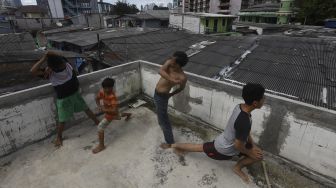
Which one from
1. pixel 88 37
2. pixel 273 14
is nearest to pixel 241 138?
pixel 88 37

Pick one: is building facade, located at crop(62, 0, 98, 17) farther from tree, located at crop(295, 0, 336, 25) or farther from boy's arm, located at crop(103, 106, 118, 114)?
boy's arm, located at crop(103, 106, 118, 114)

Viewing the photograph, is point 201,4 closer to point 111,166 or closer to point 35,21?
point 35,21

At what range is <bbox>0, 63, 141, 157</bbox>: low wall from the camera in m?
3.11

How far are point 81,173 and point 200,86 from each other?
253 centimetres

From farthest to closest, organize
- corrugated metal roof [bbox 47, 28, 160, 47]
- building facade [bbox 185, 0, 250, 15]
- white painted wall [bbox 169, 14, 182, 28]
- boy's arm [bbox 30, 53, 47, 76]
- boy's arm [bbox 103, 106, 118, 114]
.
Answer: building facade [bbox 185, 0, 250, 15] < white painted wall [bbox 169, 14, 182, 28] < corrugated metal roof [bbox 47, 28, 160, 47] < boy's arm [bbox 103, 106, 118, 114] < boy's arm [bbox 30, 53, 47, 76]

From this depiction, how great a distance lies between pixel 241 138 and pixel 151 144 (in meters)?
1.69

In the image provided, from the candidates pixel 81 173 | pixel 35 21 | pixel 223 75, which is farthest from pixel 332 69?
pixel 35 21

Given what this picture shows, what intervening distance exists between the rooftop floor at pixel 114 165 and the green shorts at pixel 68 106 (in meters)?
0.47

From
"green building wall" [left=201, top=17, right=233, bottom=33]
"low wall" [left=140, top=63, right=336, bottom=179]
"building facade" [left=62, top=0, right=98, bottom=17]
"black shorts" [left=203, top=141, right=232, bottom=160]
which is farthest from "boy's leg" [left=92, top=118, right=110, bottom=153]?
"building facade" [left=62, top=0, right=98, bottom=17]

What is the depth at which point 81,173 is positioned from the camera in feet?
9.55

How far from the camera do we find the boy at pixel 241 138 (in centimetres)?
229

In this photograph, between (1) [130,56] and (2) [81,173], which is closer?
(2) [81,173]

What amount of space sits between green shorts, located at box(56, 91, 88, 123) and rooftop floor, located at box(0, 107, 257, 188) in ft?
1.54

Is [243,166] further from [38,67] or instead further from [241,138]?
[38,67]
